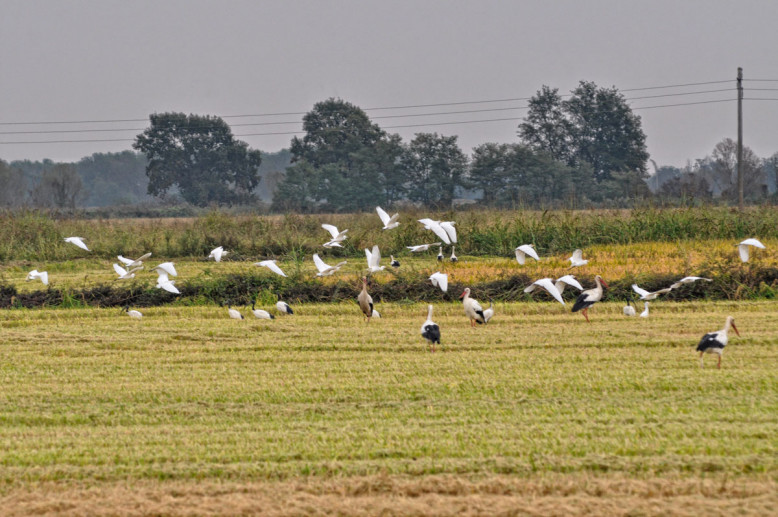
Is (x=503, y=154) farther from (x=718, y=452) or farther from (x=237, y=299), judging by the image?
(x=718, y=452)

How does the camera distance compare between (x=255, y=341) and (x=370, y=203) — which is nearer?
(x=255, y=341)

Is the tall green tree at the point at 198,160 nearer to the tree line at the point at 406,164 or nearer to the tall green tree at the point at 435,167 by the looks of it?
the tree line at the point at 406,164

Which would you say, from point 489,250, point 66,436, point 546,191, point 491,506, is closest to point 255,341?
point 66,436

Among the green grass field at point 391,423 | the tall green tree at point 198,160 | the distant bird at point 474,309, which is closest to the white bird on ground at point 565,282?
the green grass field at point 391,423

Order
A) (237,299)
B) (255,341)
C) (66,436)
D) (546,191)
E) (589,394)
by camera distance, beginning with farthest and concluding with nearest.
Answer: (546,191) → (237,299) → (255,341) → (589,394) → (66,436)

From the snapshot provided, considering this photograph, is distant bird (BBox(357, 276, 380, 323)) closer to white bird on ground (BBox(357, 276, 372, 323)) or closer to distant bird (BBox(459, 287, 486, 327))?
white bird on ground (BBox(357, 276, 372, 323))

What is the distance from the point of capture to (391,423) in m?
6.19

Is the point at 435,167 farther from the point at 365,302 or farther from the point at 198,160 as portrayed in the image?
the point at 365,302

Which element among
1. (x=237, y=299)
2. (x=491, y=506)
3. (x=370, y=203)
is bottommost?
(x=491, y=506)

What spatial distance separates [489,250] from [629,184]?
29.4 metres

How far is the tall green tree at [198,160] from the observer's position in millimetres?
55719

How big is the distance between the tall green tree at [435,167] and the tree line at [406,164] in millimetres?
55

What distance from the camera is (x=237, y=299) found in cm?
1401

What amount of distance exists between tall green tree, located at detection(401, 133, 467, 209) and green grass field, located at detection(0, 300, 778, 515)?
37904mm
